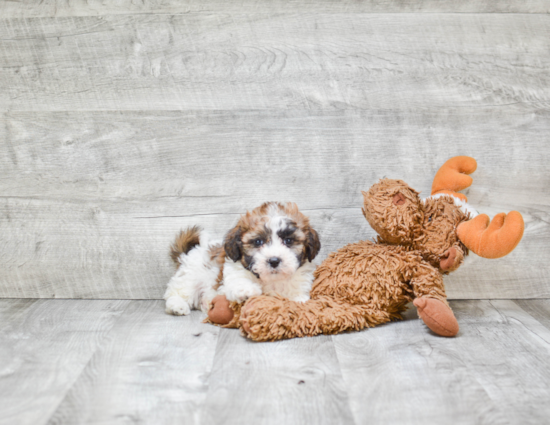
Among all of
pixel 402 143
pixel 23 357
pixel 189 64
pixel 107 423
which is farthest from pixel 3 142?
pixel 402 143

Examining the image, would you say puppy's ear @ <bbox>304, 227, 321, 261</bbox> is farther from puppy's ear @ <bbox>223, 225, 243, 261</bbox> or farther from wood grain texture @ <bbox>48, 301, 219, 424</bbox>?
wood grain texture @ <bbox>48, 301, 219, 424</bbox>

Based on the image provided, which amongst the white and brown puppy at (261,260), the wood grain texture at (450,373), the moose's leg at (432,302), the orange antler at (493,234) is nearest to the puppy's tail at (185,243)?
the white and brown puppy at (261,260)

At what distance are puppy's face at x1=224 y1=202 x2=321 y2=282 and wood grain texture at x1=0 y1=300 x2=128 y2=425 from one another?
487 millimetres

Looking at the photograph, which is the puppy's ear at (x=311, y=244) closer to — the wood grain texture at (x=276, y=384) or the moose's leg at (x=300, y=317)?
the moose's leg at (x=300, y=317)

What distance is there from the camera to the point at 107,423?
0.98 m

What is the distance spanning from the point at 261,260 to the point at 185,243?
16.0 inches

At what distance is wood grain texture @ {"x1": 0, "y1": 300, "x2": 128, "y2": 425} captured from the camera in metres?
1.07

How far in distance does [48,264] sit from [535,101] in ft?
6.12

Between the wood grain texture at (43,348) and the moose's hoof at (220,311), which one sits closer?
the wood grain texture at (43,348)

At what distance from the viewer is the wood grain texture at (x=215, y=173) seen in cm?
172

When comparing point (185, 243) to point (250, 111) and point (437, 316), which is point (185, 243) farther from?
point (437, 316)

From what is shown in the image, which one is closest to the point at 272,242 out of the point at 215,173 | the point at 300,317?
the point at 300,317

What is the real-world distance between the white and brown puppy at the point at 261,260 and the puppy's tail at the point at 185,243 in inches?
3.0

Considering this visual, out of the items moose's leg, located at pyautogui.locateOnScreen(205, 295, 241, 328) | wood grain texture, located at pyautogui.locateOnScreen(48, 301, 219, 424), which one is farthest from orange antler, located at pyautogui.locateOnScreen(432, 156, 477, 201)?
wood grain texture, located at pyautogui.locateOnScreen(48, 301, 219, 424)
